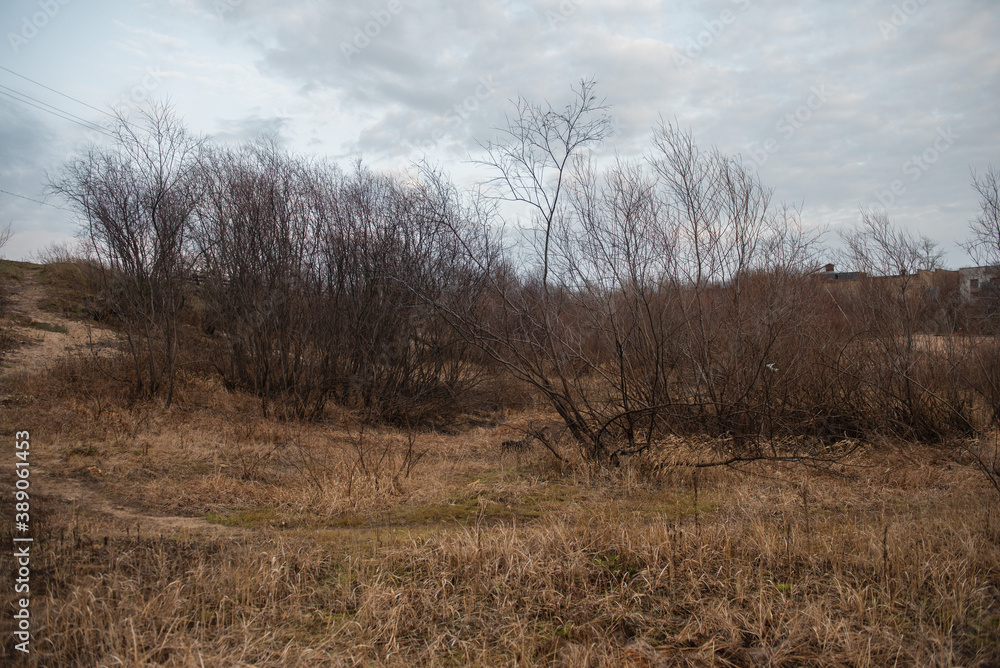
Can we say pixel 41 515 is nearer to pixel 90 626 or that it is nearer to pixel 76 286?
pixel 90 626

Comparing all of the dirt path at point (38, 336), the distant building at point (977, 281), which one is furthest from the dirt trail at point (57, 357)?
the distant building at point (977, 281)

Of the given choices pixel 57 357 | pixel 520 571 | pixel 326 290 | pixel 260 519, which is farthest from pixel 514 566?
pixel 57 357

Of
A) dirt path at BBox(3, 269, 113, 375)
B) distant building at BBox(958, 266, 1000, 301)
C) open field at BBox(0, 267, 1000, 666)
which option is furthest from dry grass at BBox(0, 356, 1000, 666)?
dirt path at BBox(3, 269, 113, 375)

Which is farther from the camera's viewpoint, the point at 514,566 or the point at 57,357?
the point at 57,357

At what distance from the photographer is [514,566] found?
3562mm

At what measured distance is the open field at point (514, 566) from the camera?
2.82 meters

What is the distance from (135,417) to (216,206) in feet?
14.7

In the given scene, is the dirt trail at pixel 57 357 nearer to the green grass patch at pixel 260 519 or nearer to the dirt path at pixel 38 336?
the dirt path at pixel 38 336

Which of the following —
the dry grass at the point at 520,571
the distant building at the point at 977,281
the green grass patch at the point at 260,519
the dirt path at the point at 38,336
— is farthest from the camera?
the dirt path at the point at 38,336

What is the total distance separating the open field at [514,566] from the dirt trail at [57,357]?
0.05 m

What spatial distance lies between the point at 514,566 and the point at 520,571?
71 mm

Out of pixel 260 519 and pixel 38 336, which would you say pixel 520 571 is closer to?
pixel 260 519

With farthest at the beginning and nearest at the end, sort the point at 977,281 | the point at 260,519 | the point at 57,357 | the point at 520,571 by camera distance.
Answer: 1. the point at 57,357
2. the point at 977,281
3. the point at 260,519
4. the point at 520,571

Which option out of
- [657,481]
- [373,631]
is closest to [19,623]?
[373,631]
